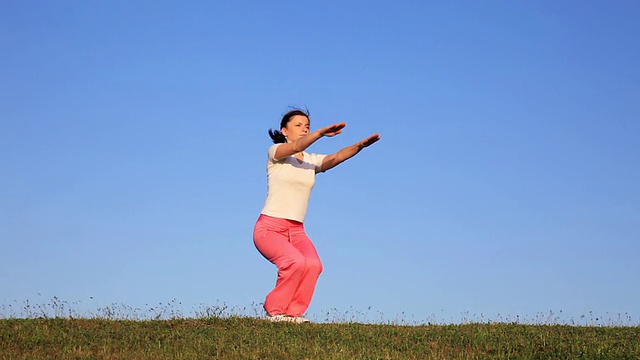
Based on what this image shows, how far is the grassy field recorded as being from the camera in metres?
12.5

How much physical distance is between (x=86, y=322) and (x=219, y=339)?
289 centimetres

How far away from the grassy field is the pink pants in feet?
1.66

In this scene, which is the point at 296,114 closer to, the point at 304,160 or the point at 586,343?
the point at 304,160

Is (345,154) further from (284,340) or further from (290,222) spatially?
(284,340)

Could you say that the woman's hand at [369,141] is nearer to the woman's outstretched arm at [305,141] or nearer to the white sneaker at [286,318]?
the woman's outstretched arm at [305,141]

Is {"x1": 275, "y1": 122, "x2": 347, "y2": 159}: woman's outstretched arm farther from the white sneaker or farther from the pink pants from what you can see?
A: the white sneaker

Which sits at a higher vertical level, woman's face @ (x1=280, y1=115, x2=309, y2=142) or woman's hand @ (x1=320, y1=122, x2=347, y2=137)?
woman's face @ (x1=280, y1=115, x2=309, y2=142)

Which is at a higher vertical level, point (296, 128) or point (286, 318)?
point (296, 128)

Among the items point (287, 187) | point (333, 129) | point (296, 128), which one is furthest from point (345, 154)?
point (333, 129)

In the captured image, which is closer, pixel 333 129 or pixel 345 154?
pixel 333 129

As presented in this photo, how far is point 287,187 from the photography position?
14758 millimetres

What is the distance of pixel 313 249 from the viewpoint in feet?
49.0

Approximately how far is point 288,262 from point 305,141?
2.00 meters

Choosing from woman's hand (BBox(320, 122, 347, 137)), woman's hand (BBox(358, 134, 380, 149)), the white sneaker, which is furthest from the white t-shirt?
the white sneaker
